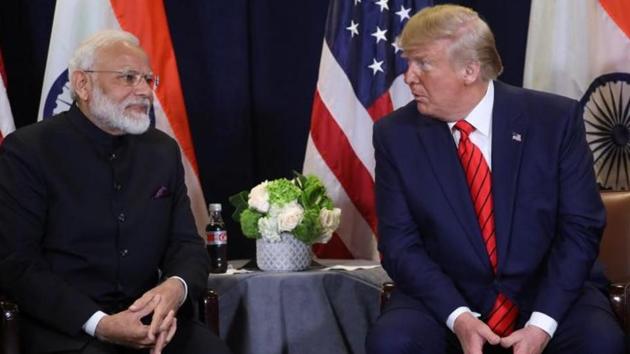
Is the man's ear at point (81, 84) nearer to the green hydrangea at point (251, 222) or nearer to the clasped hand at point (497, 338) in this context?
the green hydrangea at point (251, 222)

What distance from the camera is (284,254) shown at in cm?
417

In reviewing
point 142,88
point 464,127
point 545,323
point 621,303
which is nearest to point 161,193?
point 142,88

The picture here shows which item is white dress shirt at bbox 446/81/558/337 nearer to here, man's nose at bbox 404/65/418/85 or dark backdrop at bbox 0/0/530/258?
man's nose at bbox 404/65/418/85

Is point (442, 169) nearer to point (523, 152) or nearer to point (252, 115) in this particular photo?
point (523, 152)

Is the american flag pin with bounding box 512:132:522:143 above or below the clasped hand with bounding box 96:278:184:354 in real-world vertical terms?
above

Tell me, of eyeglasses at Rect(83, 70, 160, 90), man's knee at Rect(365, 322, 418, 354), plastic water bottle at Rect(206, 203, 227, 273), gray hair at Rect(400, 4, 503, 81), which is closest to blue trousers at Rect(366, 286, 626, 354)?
man's knee at Rect(365, 322, 418, 354)

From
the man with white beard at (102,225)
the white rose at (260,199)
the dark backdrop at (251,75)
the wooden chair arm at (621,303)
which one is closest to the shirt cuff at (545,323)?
the wooden chair arm at (621,303)

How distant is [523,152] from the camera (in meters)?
3.43

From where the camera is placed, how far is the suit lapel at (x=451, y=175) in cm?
340

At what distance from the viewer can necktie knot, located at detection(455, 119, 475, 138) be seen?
351 centimetres

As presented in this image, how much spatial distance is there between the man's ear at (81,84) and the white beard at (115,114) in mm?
36

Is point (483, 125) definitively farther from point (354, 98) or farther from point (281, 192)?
point (354, 98)

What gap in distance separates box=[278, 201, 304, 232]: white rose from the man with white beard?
44 centimetres

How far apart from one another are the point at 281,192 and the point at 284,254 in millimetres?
248
